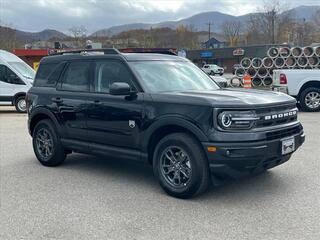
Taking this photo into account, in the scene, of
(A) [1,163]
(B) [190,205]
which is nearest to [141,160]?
(B) [190,205]

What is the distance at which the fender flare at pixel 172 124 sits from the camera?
15.7 ft

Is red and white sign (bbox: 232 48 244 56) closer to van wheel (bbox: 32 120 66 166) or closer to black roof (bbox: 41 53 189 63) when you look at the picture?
black roof (bbox: 41 53 189 63)

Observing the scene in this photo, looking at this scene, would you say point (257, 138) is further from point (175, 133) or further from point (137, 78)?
point (137, 78)

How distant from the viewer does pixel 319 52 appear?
68.5 feet

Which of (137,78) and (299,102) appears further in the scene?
(299,102)

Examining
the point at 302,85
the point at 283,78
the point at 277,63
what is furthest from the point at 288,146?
the point at 277,63

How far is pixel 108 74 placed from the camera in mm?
5996

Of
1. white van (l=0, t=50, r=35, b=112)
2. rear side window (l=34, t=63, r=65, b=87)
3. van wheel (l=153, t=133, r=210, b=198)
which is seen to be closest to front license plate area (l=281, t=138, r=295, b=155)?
van wheel (l=153, t=133, r=210, b=198)

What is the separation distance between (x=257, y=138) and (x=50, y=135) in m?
3.65

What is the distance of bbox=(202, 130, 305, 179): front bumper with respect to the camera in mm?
4594

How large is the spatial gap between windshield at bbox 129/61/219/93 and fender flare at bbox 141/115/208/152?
528 millimetres

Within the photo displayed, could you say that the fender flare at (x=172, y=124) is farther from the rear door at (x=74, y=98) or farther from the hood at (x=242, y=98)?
the rear door at (x=74, y=98)

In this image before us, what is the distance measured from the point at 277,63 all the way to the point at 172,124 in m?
18.6

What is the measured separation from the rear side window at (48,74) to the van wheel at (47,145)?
654mm
